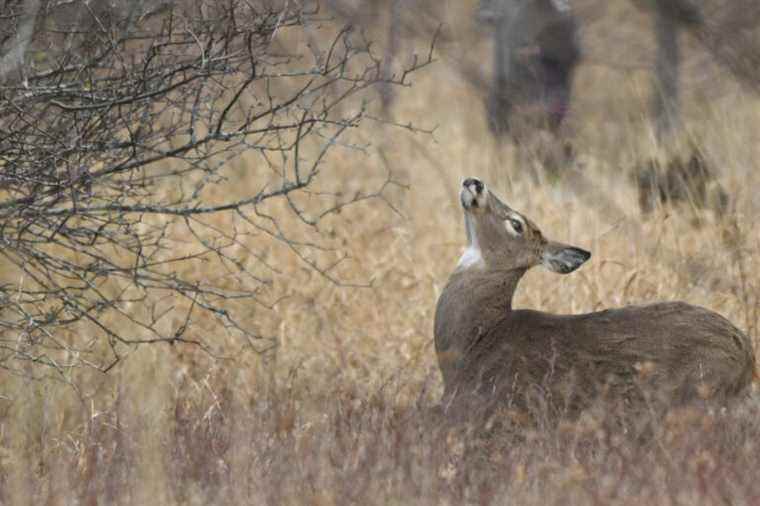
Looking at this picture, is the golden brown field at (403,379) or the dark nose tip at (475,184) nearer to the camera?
the golden brown field at (403,379)

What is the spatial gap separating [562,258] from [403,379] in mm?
1099

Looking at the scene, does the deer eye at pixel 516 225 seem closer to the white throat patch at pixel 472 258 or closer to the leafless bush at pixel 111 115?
the white throat patch at pixel 472 258

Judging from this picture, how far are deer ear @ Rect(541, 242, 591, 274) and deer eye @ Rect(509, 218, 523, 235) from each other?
146 mm

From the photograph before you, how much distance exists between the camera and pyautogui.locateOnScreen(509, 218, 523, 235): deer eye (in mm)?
6700

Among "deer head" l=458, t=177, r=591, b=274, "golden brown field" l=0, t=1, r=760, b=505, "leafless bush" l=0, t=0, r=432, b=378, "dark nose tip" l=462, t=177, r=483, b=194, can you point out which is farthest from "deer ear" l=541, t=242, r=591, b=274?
"leafless bush" l=0, t=0, r=432, b=378

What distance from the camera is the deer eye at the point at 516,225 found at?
6700 millimetres

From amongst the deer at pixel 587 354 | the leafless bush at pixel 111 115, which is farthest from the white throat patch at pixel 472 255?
the leafless bush at pixel 111 115

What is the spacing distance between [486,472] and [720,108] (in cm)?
505

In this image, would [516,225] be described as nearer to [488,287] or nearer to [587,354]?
[488,287]

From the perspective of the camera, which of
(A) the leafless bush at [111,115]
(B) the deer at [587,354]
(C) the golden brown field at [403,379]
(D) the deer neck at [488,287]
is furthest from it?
(D) the deer neck at [488,287]

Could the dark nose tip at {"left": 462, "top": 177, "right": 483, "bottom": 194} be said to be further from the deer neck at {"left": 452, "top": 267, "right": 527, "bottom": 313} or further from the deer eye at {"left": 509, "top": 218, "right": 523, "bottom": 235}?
the deer neck at {"left": 452, "top": 267, "right": 527, "bottom": 313}

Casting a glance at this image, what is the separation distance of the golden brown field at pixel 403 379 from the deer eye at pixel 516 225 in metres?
0.35

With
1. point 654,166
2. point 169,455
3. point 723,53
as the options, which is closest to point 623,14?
point 723,53

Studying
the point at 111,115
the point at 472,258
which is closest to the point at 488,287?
the point at 472,258
